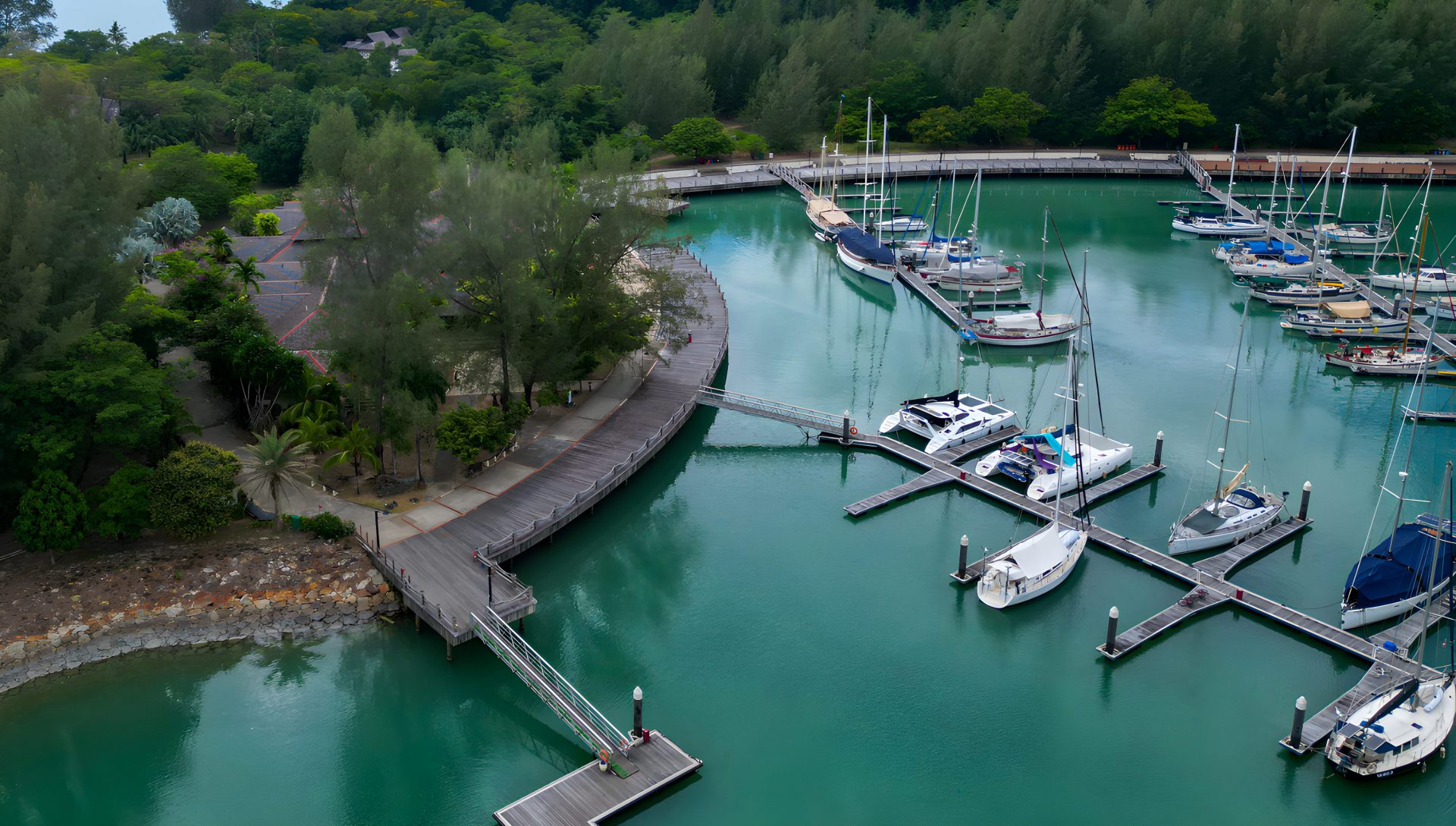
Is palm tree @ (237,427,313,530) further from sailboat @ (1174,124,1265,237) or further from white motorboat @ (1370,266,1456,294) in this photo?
sailboat @ (1174,124,1265,237)

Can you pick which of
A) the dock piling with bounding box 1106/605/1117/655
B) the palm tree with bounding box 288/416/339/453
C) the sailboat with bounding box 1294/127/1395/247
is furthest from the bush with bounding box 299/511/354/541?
the sailboat with bounding box 1294/127/1395/247

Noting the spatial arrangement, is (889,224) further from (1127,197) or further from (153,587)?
(153,587)

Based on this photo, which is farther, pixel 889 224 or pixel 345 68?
pixel 345 68

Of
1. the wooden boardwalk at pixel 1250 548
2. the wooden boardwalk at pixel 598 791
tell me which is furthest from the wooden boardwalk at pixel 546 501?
the wooden boardwalk at pixel 1250 548

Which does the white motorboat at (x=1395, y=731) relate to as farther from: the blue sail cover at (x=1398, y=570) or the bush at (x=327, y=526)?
the bush at (x=327, y=526)

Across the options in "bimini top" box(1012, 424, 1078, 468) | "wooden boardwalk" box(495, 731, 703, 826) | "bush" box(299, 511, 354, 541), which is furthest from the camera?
"bimini top" box(1012, 424, 1078, 468)

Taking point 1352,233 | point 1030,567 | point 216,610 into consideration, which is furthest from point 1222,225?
point 216,610

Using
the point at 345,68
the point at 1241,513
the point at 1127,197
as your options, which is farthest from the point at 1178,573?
the point at 345,68
